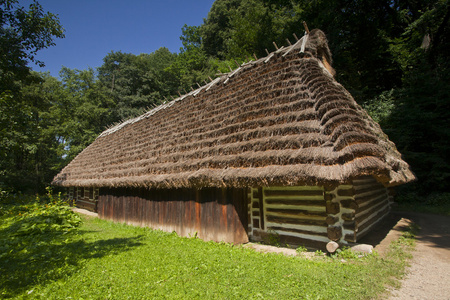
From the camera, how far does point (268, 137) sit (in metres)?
6.13

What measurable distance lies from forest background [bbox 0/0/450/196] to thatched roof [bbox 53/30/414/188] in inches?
173

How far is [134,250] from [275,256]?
373cm

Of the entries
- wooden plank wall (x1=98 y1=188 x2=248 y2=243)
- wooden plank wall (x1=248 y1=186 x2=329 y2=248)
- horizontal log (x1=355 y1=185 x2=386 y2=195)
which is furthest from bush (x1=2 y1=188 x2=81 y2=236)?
horizontal log (x1=355 y1=185 x2=386 y2=195)

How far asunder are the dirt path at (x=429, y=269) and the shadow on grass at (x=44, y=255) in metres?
6.22

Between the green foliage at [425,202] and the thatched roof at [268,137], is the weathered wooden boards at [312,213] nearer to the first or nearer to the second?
the thatched roof at [268,137]

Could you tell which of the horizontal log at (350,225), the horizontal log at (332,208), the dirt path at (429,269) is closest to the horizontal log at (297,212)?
the horizontal log at (332,208)

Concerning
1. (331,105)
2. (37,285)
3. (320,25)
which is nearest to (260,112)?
(331,105)

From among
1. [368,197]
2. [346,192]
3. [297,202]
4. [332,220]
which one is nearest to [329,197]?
[346,192]

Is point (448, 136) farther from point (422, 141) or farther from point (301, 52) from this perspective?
point (301, 52)

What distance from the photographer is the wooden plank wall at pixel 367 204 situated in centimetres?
650

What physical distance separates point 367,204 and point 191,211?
5.66 metres

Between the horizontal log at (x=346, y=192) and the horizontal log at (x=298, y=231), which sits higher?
the horizontal log at (x=346, y=192)

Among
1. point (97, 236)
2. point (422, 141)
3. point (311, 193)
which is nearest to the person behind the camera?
point (311, 193)

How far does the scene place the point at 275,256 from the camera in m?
5.34
